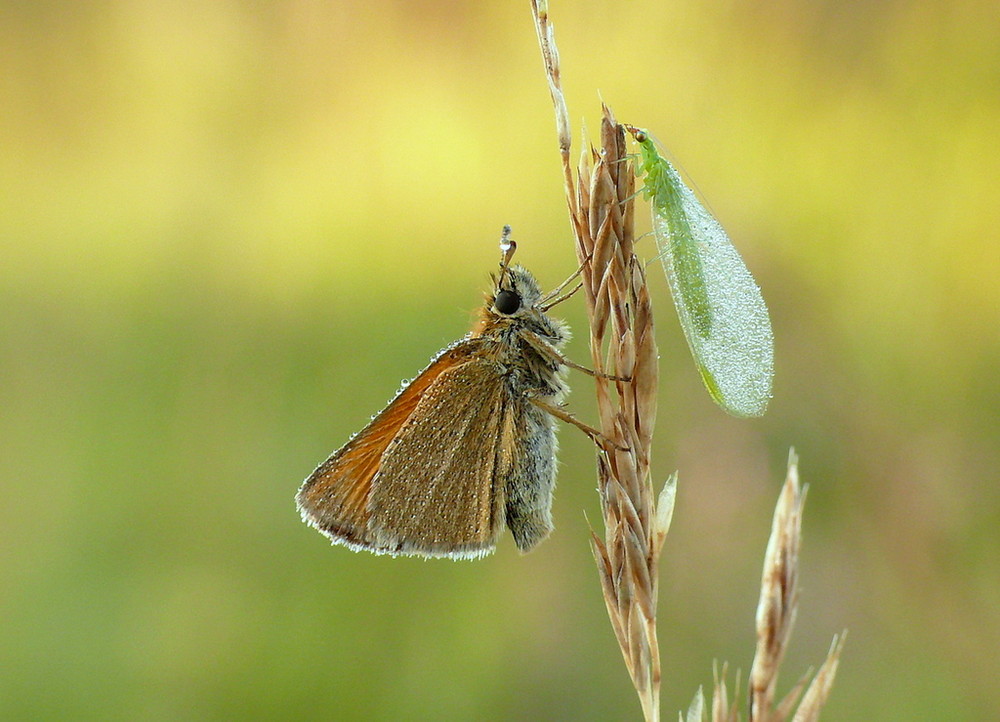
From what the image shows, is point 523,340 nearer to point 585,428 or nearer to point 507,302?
point 507,302

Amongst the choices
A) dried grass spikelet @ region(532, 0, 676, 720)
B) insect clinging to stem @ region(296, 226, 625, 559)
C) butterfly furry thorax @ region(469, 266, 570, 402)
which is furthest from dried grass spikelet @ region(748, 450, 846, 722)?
butterfly furry thorax @ region(469, 266, 570, 402)

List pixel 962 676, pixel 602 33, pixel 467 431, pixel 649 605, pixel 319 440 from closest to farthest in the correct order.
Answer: pixel 649 605, pixel 467 431, pixel 962 676, pixel 319 440, pixel 602 33

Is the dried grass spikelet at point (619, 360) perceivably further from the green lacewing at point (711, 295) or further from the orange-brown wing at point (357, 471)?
the orange-brown wing at point (357, 471)

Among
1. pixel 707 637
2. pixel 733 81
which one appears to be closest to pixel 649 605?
pixel 707 637

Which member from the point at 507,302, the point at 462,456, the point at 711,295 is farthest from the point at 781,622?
the point at 507,302

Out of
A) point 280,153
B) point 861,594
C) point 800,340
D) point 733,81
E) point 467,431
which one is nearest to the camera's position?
point 467,431

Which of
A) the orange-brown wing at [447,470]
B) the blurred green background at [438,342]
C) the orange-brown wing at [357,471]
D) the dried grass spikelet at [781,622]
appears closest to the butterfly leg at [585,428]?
the orange-brown wing at [447,470]

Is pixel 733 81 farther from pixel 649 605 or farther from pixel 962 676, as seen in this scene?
pixel 649 605
